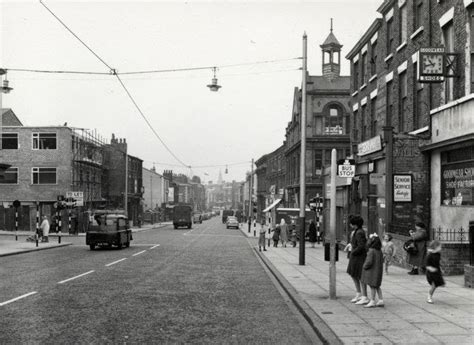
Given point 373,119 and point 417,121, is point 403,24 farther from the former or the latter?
point 373,119

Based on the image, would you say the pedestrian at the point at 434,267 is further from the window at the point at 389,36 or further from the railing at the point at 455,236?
the window at the point at 389,36

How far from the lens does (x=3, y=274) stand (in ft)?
54.7

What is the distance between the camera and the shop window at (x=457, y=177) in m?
16.2

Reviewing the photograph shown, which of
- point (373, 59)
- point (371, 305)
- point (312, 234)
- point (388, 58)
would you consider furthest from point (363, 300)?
point (312, 234)

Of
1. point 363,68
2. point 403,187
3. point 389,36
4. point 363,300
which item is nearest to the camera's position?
point 363,300

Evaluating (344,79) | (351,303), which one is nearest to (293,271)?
(351,303)

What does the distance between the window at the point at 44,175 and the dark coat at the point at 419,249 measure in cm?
4129

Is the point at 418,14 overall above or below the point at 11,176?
above

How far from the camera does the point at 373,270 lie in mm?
10500

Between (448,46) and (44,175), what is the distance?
42296 millimetres

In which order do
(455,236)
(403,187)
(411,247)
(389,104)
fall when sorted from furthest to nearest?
(389,104), (403,187), (455,236), (411,247)

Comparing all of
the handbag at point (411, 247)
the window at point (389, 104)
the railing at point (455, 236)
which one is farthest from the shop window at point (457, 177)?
the window at point (389, 104)

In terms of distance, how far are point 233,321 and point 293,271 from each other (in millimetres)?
8610

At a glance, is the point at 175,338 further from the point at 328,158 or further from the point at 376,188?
the point at 328,158
